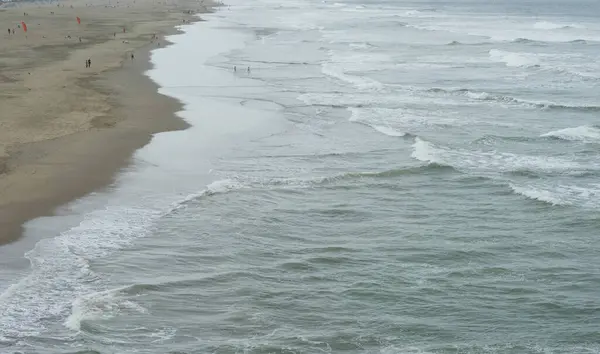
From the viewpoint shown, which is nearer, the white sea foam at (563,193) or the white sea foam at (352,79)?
the white sea foam at (563,193)

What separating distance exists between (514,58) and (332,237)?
110 ft

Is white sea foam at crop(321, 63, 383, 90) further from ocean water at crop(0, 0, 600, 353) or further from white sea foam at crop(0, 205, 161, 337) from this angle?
white sea foam at crop(0, 205, 161, 337)

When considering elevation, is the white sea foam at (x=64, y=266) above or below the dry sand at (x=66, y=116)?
below

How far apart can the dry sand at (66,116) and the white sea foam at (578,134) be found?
1160 centimetres

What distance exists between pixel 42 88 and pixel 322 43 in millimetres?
29580

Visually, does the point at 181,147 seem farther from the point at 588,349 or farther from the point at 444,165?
the point at 588,349

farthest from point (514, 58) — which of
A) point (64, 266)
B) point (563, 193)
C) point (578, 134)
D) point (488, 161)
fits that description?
point (64, 266)

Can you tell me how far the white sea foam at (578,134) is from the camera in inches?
980

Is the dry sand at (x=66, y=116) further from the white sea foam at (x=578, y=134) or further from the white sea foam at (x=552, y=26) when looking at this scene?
the white sea foam at (x=552, y=26)

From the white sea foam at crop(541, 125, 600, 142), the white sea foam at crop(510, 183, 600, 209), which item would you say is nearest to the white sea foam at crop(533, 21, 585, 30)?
the white sea foam at crop(541, 125, 600, 142)

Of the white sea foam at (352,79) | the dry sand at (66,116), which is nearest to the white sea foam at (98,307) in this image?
the dry sand at (66,116)

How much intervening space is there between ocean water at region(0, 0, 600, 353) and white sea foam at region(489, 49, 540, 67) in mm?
11488

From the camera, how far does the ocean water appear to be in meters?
11.8

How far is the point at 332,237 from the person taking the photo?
632 inches
